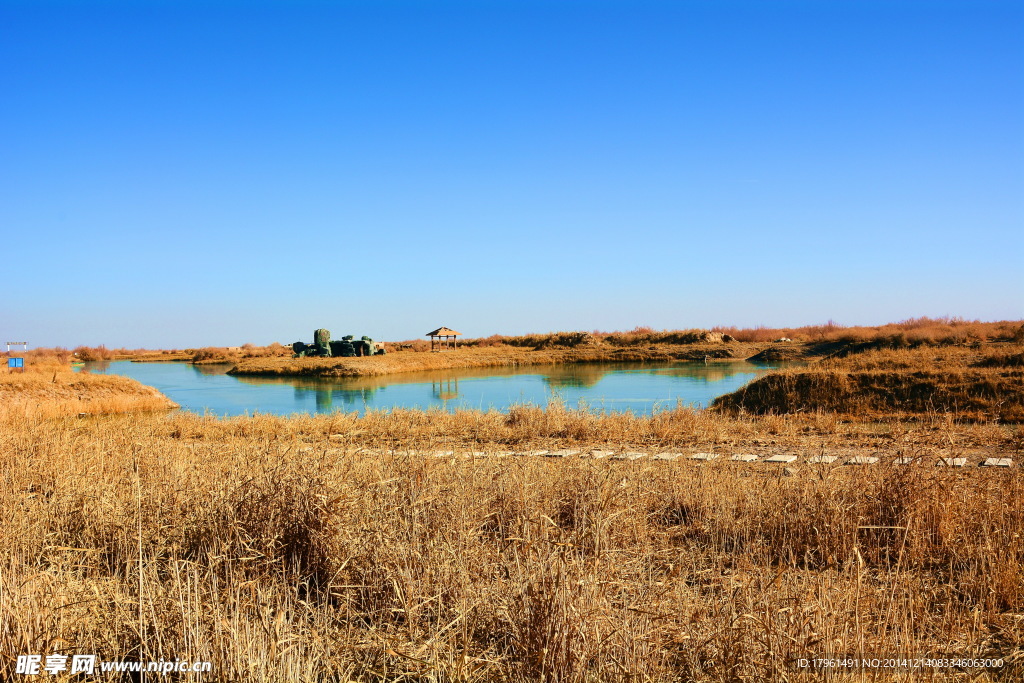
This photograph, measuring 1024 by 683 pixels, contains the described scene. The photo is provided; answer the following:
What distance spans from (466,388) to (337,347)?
19.0m

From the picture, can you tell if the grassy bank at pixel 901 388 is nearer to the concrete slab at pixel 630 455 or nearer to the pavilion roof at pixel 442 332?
the concrete slab at pixel 630 455

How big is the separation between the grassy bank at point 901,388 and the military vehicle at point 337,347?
97.4 ft

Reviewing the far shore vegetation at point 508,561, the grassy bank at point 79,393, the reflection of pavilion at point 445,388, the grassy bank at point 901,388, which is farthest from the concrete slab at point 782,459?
the reflection of pavilion at point 445,388

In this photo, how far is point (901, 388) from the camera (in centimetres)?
1513

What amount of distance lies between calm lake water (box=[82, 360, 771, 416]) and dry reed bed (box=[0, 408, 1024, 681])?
11061 mm

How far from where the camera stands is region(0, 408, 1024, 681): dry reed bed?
315 centimetres

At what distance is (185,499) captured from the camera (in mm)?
5242

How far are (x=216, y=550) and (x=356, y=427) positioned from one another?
24.5ft

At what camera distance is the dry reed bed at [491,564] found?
315 cm

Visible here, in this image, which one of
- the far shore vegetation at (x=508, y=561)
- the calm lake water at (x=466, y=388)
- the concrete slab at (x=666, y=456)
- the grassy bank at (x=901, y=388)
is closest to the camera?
the far shore vegetation at (x=508, y=561)

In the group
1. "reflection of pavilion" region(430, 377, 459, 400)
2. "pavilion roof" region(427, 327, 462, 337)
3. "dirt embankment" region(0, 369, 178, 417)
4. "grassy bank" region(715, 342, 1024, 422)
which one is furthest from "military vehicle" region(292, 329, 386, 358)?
"grassy bank" region(715, 342, 1024, 422)

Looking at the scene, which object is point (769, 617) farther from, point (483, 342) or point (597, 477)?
point (483, 342)

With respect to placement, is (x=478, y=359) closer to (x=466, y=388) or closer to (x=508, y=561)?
(x=466, y=388)

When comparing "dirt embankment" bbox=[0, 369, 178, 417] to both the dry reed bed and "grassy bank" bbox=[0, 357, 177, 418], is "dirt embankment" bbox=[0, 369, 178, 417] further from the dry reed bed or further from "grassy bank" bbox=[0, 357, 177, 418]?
the dry reed bed
